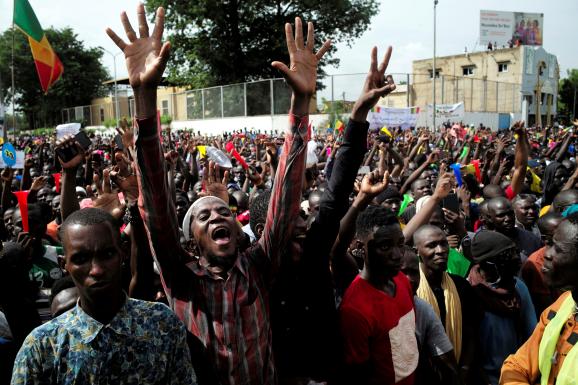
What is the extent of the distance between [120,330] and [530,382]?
171cm

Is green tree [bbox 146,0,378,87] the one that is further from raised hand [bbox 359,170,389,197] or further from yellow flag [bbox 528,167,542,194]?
raised hand [bbox 359,170,389,197]

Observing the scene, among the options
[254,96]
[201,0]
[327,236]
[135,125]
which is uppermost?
[201,0]

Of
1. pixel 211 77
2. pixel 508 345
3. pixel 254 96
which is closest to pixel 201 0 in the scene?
pixel 211 77

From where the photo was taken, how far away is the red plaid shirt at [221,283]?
181 centimetres

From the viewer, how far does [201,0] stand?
2778 cm

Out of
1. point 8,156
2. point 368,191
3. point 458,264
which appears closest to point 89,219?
point 368,191

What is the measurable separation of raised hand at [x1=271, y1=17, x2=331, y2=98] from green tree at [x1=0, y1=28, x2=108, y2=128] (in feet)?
176

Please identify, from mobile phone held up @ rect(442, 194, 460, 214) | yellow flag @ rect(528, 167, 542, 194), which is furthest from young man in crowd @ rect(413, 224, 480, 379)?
yellow flag @ rect(528, 167, 542, 194)

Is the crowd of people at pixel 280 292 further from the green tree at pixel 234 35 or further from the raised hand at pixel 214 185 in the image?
→ the green tree at pixel 234 35

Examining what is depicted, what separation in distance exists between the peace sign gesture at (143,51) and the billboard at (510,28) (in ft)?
179

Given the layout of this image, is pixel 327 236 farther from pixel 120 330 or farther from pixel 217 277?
pixel 120 330

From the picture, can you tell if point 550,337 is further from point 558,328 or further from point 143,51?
point 143,51

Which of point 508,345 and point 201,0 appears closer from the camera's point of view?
point 508,345

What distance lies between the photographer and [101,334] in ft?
5.28
